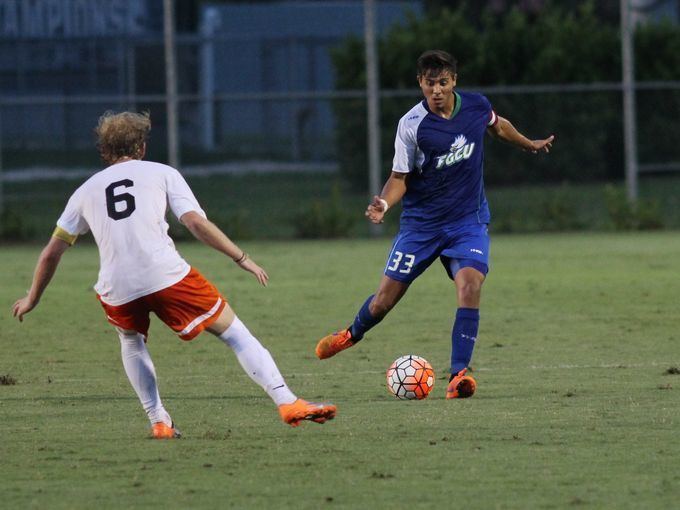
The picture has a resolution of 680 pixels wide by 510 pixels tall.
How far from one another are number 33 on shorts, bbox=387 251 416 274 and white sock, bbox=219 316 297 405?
2281 mm

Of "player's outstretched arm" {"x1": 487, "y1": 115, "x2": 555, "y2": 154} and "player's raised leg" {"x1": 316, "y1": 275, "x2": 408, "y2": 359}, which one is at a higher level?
"player's outstretched arm" {"x1": 487, "y1": 115, "x2": 555, "y2": 154}

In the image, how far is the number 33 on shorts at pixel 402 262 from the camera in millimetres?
9297

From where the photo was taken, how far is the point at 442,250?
30.2 feet

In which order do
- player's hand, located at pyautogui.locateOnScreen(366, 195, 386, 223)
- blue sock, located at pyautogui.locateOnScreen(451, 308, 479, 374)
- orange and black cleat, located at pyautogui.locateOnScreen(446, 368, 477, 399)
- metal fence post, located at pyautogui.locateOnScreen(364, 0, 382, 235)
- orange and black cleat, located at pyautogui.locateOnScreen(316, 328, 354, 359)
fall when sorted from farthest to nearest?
metal fence post, located at pyautogui.locateOnScreen(364, 0, 382, 235) → orange and black cleat, located at pyautogui.locateOnScreen(316, 328, 354, 359) → blue sock, located at pyautogui.locateOnScreen(451, 308, 479, 374) → player's hand, located at pyautogui.locateOnScreen(366, 195, 386, 223) → orange and black cleat, located at pyautogui.locateOnScreen(446, 368, 477, 399)

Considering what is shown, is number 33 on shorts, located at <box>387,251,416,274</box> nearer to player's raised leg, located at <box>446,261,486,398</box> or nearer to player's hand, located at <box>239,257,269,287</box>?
player's raised leg, located at <box>446,261,486,398</box>

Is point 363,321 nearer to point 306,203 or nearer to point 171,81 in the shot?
point 171,81

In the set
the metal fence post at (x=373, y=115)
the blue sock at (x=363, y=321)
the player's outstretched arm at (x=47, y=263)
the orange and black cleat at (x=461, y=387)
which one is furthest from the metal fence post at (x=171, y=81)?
the player's outstretched arm at (x=47, y=263)

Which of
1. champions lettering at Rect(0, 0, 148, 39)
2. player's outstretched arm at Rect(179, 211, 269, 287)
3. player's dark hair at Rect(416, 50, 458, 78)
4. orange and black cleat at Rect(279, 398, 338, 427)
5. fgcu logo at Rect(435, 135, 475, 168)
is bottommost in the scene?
orange and black cleat at Rect(279, 398, 338, 427)

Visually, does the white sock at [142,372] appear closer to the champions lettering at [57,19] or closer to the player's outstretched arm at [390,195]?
the player's outstretched arm at [390,195]

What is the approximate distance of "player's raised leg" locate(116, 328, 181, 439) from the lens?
7.36 meters

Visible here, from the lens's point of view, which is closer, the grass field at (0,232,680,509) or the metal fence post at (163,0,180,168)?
the grass field at (0,232,680,509)

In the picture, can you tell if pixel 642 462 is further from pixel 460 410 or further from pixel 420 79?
pixel 420 79

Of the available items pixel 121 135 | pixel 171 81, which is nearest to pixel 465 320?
pixel 121 135

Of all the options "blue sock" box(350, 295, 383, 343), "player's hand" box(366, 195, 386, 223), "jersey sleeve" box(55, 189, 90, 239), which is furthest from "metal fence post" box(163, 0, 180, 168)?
"jersey sleeve" box(55, 189, 90, 239)
